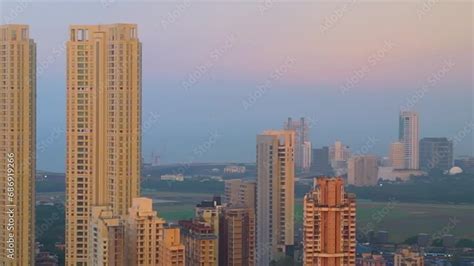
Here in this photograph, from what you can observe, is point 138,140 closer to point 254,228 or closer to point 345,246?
point 254,228

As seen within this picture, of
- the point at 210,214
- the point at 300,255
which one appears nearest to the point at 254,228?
the point at 210,214

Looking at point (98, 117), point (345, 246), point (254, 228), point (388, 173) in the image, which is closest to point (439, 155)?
point (388, 173)

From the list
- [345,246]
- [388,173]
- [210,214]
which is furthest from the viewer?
[388,173]

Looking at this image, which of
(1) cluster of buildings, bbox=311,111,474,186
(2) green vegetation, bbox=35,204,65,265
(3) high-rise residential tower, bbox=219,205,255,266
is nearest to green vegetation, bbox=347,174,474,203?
(1) cluster of buildings, bbox=311,111,474,186

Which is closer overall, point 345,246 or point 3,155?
point 345,246

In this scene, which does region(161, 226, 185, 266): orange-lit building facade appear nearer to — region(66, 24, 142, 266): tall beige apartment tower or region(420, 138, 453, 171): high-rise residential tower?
region(66, 24, 142, 266): tall beige apartment tower

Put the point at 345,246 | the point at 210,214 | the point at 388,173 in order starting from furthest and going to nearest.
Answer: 1. the point at 388,173
2. the point at 210,214
3. the point at 345,246

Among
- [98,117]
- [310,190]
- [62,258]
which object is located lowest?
[62,258]

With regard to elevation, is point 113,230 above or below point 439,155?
below

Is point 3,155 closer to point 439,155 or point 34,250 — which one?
point 34,250
